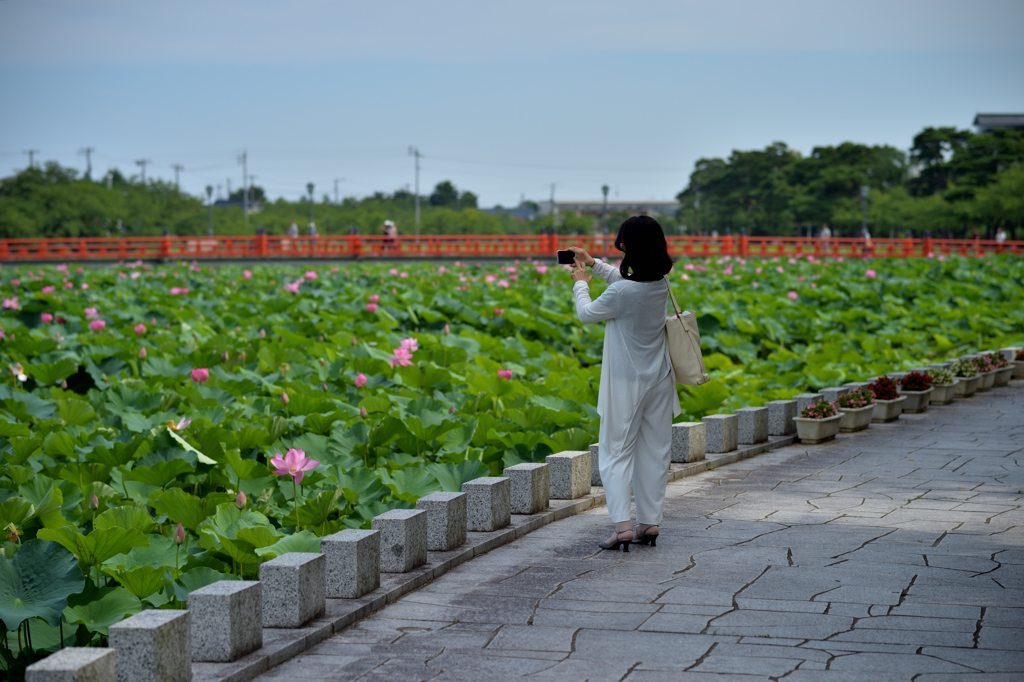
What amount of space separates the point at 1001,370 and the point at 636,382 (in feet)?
20.8

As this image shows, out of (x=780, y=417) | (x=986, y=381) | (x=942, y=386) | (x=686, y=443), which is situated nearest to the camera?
(x=686, y=443)

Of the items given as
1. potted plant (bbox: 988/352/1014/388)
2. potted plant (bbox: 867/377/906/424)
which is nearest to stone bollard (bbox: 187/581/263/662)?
potted plant (bbox: 867/377/906/424)

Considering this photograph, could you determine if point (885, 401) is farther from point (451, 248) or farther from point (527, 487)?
point (451, 248)

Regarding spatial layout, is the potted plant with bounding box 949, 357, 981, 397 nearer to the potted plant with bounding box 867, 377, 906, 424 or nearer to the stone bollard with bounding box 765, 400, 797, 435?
the potted plant with bounding box 867, 377, 906, 424

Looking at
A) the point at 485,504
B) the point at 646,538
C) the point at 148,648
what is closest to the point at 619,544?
the point at 646,538

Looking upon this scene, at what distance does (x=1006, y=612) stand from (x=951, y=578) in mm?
360

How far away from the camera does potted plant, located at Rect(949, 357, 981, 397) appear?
27.0 feet

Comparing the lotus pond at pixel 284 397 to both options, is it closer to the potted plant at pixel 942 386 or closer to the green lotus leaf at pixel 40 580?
the green lotus leaf at pixel 40 580

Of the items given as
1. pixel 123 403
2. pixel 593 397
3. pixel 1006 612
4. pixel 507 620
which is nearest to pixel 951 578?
pixel 1006 612

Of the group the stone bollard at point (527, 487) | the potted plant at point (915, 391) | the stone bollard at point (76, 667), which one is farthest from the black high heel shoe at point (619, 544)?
the potted plant at point (915, 391)

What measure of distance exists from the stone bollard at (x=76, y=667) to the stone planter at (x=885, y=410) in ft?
19.2

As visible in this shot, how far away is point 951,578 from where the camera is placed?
3.48 m

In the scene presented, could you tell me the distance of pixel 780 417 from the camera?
21.2ft

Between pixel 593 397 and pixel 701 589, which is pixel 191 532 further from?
pixel 593 397
